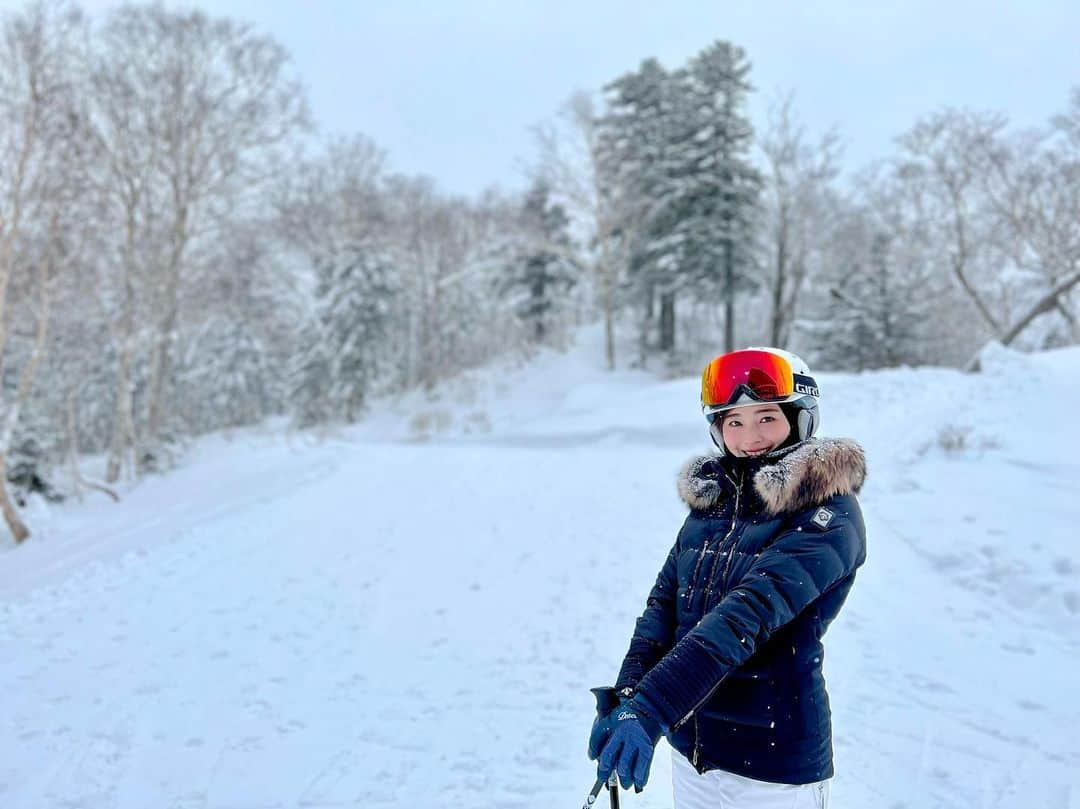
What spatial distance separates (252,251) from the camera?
888 inches

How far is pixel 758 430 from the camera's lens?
2047mm

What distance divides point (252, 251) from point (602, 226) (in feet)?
42.2

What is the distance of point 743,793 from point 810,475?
87cm

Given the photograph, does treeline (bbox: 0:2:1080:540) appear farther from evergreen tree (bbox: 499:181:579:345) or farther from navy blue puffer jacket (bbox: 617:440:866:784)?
navy blue puffer jacket (bbox: 617:440:866:784)

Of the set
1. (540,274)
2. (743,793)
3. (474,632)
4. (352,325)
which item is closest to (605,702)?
(743,793)

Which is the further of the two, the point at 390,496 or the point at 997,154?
the point at 997,154

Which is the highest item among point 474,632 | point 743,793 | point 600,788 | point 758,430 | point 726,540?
point 758,430

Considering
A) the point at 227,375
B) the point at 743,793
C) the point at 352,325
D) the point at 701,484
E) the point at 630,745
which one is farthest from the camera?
the point at 227,375

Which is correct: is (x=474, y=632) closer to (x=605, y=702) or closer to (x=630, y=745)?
(x=605, y=702)

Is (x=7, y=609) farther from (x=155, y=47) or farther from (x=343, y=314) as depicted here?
(x=343, y=314)

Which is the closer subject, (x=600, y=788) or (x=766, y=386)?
(x=600, y=788)

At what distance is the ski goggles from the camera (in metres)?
2.04

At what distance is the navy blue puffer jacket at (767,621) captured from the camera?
166 centimetres

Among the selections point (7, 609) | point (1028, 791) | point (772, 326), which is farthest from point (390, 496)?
point (772, 326)
